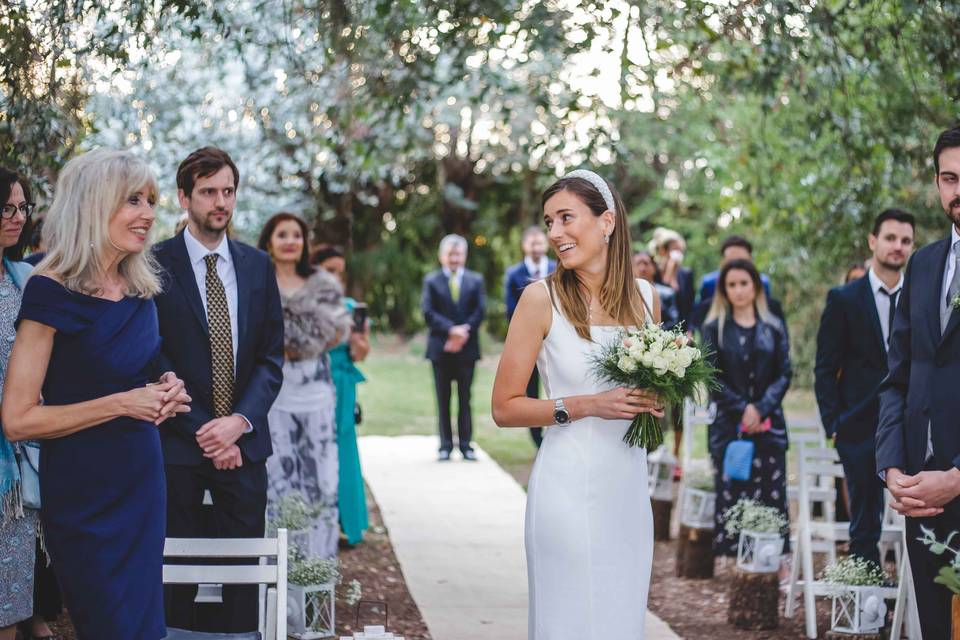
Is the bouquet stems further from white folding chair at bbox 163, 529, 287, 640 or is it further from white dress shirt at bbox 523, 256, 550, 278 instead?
white dress shirt at bbox 523, 256, 550, 278

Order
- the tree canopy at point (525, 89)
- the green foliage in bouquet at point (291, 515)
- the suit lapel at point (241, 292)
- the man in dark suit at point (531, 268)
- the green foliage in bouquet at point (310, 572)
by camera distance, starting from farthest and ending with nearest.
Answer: the man in dark suit at point (531, 268)
the green foliage in bouquet at point (291, 515)
the green foliage in bouquet at point (310, 572)
the tree canopy at point (525, 89)
the suit lapel at point (241, 292)

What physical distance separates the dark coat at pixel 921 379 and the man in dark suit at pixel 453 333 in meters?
7.87

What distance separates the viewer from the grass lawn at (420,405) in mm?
13547

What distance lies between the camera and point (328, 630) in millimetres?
5898

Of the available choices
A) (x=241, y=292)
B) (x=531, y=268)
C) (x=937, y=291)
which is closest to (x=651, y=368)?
(x=937, y=291)

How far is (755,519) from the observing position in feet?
22.3

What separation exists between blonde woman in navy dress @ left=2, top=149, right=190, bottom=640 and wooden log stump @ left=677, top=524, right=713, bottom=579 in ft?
16.7

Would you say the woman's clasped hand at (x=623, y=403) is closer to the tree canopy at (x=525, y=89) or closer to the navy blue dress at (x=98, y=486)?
the navy blue dress at (x=98, y=486)

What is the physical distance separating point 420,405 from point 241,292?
12755mm

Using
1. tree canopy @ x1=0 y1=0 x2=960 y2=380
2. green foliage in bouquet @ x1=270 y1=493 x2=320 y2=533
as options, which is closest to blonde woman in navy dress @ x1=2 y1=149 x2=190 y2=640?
tree canopy @ x1=0 y1=0 x2=960 y2=380

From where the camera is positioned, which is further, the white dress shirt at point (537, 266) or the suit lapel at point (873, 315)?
the white dress shirt at point (537, 266)

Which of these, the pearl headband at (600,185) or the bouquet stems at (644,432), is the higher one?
the pearl headband at (600,185)

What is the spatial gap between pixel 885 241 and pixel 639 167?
1465 centimetres

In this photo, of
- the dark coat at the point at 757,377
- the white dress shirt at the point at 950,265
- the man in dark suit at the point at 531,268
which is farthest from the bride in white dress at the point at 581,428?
the man in dark suit at the point at 531,268
